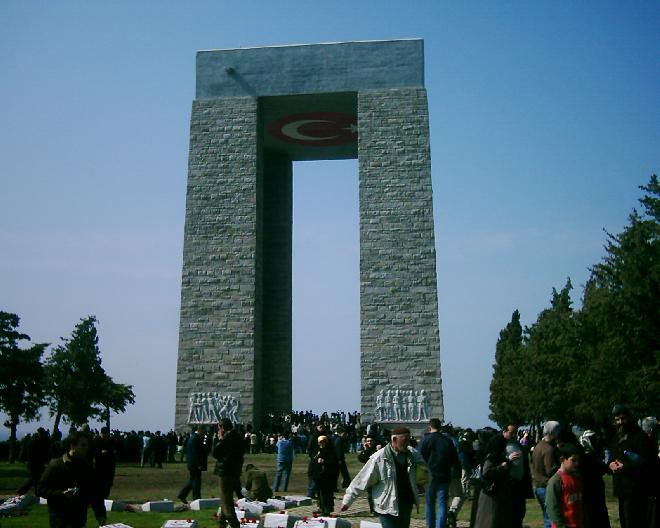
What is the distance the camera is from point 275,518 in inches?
369

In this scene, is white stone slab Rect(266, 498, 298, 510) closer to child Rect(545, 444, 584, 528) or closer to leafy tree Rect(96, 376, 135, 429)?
child Rect(545, 444, 584, 528)

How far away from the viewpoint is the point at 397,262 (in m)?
28.6

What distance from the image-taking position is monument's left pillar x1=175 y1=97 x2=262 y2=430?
28.3 metres

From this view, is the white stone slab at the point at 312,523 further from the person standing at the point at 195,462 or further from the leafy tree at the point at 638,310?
the leafy tree at the point at 638,310

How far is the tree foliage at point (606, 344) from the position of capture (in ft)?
52.6

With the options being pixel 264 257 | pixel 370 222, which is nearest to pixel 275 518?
pixel 370 222

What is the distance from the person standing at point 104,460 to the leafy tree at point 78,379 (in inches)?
1139

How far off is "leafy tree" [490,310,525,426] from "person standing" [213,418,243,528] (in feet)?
104

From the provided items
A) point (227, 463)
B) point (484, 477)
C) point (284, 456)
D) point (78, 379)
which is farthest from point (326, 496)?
point (78, 379)

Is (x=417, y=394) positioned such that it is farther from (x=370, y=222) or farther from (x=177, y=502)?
(x=177, y=502)

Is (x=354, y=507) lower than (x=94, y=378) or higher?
lower

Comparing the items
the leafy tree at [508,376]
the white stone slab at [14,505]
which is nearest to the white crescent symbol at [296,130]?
the leafy tree at [508,376]

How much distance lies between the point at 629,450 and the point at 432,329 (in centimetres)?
2077

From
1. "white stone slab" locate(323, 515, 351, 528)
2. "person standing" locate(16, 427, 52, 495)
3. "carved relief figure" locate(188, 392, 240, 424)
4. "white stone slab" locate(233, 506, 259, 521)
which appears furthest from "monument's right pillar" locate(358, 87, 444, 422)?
"white stone slab" locate(323, 515, 351, 528)
